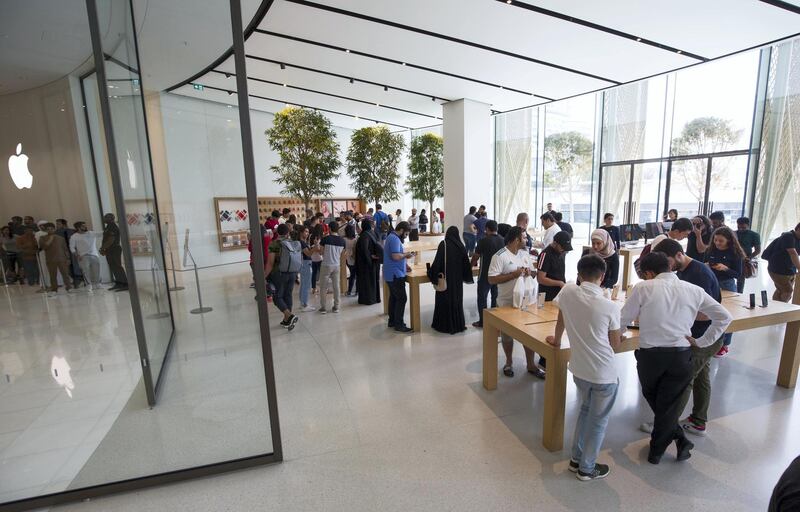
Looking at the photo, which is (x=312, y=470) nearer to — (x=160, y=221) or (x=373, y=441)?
(x=373, y=441)

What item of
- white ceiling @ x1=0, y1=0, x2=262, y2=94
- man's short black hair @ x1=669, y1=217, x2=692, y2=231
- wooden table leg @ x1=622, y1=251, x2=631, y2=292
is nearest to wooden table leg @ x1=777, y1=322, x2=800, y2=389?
man's short black hair @ x1=669, y1=217, x2=692, y2=231

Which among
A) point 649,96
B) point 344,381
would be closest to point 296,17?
point 344,381

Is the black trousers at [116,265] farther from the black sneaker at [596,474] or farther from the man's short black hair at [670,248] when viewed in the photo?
the man's short black hair at [670,248]

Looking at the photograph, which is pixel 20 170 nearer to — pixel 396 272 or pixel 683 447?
pixel 396 272

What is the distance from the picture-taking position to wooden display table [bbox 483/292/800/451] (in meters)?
2.80

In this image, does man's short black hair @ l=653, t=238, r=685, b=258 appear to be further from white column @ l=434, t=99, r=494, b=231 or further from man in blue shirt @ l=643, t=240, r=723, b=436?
white column @ l=434, t=99, r=494, b=231

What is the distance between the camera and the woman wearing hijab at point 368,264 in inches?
264

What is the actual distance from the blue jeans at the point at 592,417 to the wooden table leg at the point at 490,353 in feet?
3.85

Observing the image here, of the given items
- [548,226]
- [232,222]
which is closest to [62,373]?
[232,222]

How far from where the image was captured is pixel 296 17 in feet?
22.2

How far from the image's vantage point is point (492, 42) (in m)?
7.63

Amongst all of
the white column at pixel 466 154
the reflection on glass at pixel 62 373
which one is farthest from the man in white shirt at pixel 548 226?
the reflection on glass at pixel 62 373

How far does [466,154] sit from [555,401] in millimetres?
10026

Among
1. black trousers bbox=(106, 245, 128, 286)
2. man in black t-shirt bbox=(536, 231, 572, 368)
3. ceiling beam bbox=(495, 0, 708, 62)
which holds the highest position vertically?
ceiling beam bbox=(495, 0, 708, 62)
